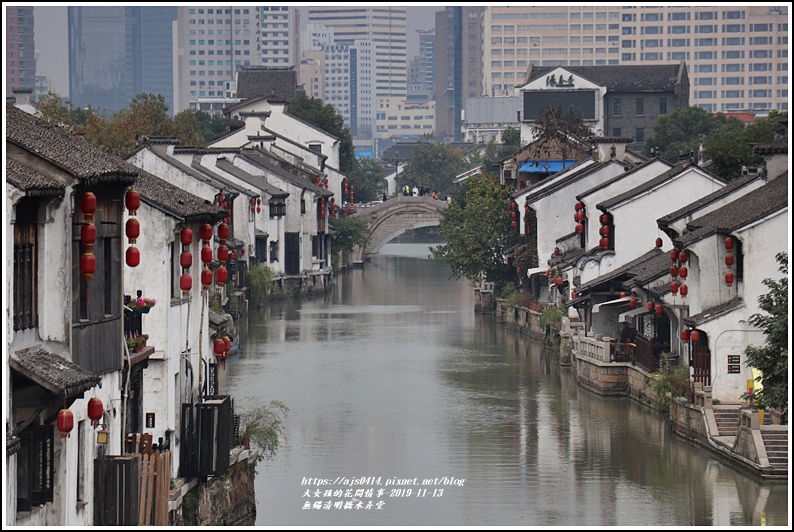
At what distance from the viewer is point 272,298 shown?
78.8m

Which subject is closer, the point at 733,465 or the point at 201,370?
the point at 201,370

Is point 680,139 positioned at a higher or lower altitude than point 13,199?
higher

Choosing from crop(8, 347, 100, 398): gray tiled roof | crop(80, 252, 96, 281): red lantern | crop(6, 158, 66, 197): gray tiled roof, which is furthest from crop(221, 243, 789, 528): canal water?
crop(6, 158, 66, 197): gray tiled roof

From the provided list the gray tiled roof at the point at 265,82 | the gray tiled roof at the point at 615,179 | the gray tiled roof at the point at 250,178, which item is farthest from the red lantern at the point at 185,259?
the gray tiled roof at the point at 265,82

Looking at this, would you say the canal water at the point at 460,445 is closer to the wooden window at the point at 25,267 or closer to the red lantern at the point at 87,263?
the red lantern at the point at 87,263

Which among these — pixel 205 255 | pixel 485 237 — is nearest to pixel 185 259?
pixel 205 255

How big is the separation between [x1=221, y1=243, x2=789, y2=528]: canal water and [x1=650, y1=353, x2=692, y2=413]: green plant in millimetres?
564

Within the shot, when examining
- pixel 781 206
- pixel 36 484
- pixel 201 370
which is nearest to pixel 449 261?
pixel 781 206

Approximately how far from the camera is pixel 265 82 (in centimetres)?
11956

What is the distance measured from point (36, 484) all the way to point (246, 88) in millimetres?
99373

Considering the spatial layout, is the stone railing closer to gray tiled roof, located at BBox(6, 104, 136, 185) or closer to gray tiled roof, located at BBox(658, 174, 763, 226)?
gray tiled roof, located at BBox(658, 174, 763, 226)

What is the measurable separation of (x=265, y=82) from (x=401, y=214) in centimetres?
1550

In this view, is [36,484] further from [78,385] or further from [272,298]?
[272,298]

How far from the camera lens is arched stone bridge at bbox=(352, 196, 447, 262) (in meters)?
111
